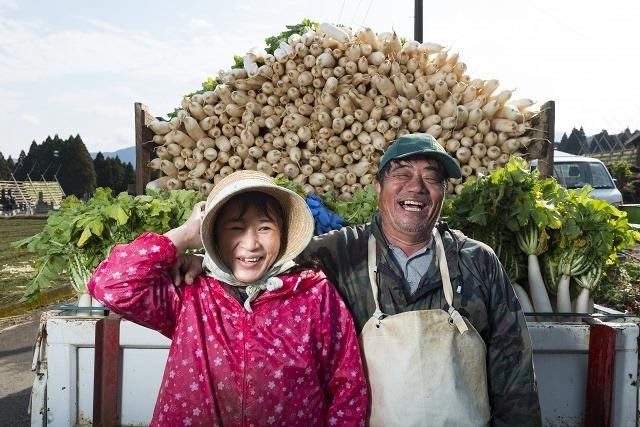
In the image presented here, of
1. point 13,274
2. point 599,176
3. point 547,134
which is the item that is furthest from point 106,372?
point 599,176

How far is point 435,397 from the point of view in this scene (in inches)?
89.7

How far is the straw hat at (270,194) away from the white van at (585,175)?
41.5 ft

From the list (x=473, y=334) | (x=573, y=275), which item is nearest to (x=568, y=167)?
(x=573, y=275)

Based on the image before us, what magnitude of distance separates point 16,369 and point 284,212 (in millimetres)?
4762

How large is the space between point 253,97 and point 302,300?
311 cm

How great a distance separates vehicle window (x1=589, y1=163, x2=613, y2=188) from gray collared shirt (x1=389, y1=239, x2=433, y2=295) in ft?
41.9

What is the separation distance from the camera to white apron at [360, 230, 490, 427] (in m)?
2.29

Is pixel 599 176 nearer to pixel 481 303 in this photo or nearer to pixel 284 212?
pixel 481 303

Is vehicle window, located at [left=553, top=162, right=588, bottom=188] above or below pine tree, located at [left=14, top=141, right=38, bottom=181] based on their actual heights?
below

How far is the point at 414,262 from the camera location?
101 inches

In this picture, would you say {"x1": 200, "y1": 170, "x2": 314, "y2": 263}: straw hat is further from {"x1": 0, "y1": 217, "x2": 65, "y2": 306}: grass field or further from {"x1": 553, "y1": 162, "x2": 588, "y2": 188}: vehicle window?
{"x1": 553, "y1": 162, "x2": 588, "y2": 188}: vehicle window

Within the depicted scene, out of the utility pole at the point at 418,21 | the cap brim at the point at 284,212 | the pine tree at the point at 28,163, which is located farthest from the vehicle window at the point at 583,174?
the pine tree at the point at 28,163

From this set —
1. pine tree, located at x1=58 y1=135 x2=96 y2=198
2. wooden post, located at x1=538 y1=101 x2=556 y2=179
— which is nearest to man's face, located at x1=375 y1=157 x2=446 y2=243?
wooden post, located at x1=538 y1=101 x2=556 y2=179

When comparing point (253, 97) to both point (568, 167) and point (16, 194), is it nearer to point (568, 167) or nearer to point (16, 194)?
point (568, 167)
